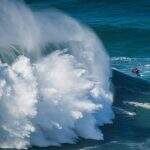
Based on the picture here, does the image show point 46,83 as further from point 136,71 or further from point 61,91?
point 136,71

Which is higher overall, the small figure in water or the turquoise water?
the turquoise water

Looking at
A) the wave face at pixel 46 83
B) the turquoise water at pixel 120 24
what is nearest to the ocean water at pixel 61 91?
the wave face at pixel 46 83

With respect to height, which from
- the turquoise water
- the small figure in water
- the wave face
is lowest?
the wave face

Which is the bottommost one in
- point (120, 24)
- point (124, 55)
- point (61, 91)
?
point (61, 91)

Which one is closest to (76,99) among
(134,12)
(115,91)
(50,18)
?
(115,91)

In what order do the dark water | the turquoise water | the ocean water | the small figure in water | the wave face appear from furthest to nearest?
the turquoise water
the small figure in water
the dark water
the ocean water
the wave face

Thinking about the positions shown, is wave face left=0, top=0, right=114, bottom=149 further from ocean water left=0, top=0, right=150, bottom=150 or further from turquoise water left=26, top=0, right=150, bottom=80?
turquoise water left=26, top=0, right=150, bottom=80

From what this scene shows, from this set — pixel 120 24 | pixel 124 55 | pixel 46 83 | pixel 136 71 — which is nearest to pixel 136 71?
pixel 136 71

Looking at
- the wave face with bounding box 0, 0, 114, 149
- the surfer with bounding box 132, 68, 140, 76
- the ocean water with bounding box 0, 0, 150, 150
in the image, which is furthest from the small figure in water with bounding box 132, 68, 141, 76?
the wave face with bounding box 0, 0, 114, 149

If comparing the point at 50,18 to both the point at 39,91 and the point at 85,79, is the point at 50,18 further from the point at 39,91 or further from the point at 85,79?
the point at 39,91
